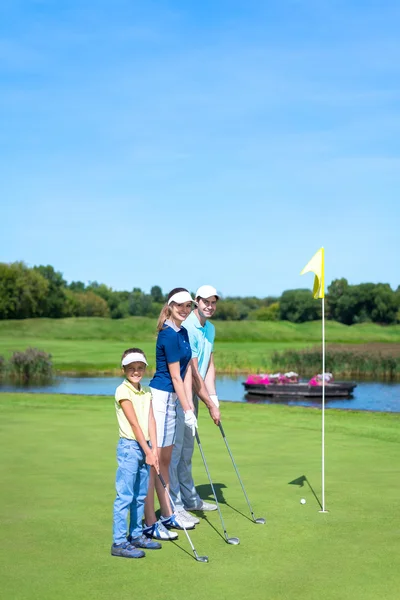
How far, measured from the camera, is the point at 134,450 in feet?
19.6

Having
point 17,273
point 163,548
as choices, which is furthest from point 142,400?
point 17,273

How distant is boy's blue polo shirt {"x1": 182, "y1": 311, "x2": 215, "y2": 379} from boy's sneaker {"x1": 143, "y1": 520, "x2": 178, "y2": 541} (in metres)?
1.49

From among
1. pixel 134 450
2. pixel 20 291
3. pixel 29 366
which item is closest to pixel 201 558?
pixel 134 450

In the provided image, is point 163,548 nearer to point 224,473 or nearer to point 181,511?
point 181,511

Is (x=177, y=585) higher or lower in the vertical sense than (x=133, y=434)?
lower

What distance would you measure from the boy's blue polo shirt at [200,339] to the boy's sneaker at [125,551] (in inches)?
73.0

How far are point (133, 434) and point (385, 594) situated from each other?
6.69ft

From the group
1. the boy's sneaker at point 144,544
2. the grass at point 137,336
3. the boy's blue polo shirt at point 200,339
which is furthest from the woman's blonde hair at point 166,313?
the grass at point 137,336

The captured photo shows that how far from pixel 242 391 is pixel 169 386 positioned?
89.3 feet

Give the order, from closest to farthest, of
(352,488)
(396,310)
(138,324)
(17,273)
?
(352,488) → (138,324) → (17,273) → (396,310)

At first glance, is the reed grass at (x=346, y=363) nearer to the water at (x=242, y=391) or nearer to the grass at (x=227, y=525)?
the water at (x=242, y=391)

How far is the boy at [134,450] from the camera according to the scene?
5887 mm

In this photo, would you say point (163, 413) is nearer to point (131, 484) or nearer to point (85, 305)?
point (131, 484)

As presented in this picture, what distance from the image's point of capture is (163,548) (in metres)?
5.93
